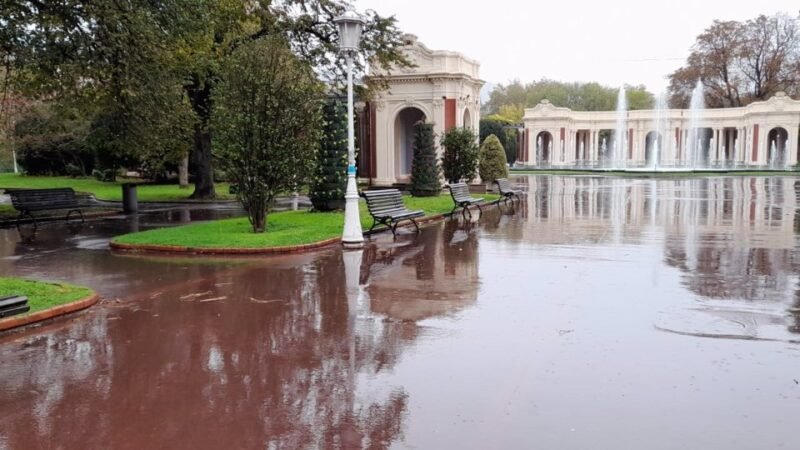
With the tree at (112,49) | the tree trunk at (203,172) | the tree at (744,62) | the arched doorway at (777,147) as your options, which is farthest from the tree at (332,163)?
the tree at (744,62)

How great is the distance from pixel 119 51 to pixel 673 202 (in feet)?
63.2

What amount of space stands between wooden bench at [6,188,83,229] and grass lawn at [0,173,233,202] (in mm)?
9548

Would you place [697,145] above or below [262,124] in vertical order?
above

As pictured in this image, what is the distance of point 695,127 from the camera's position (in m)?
66.9

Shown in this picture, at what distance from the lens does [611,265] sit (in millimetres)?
10695

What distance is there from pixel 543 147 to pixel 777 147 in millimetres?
22965

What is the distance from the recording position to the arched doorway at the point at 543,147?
71.5 metres

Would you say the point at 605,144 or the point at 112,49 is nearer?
the point at 112,49

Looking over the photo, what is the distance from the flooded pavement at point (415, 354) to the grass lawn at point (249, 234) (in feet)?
3.45

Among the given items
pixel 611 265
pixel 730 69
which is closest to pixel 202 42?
pixel 611 265

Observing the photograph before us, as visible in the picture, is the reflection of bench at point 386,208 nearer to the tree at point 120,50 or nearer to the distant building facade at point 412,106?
the tree at point 120,50

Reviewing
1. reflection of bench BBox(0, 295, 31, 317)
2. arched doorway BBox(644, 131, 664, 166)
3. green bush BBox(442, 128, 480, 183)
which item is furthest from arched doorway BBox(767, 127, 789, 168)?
reflection of bench BBox(0, 295, 31, 317)

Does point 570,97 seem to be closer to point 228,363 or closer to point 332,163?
point 332,163

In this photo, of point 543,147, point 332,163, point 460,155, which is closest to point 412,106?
point 460,155
